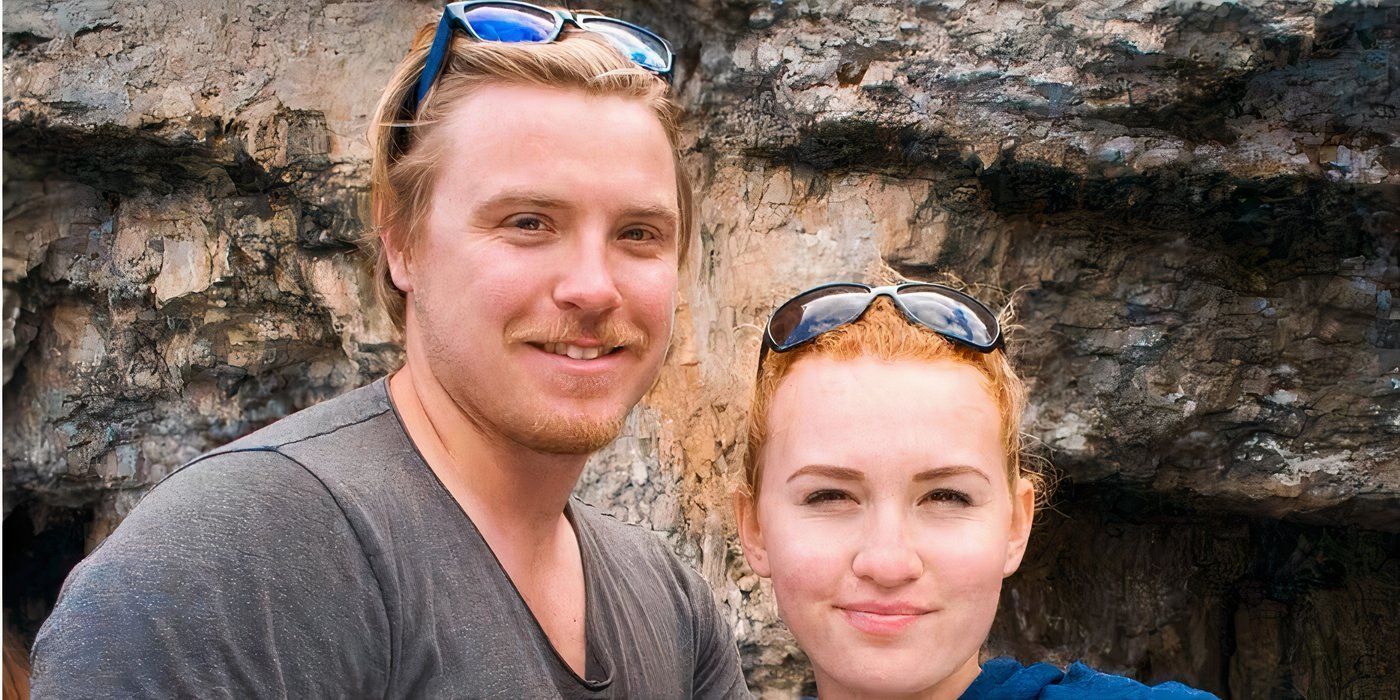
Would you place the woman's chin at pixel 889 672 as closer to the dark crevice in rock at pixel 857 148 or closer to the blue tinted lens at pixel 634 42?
the blue tinted lens at pixel 634 42

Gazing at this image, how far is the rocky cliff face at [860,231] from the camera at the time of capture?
9.61ft

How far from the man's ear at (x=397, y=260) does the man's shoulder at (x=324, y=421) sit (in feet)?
0.45

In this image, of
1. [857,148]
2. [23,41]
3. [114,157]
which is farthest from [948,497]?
[23,41]

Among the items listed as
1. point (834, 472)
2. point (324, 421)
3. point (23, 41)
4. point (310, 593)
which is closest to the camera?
point (310, 593)

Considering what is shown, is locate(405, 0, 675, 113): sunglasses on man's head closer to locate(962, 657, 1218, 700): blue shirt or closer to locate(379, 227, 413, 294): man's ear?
locate(379, 227, 413, 294): man's ear

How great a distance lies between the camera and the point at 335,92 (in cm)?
338

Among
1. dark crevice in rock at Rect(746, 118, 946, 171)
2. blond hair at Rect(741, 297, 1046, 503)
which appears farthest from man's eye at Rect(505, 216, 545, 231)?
dark crevice in rock at Rect(746, 118, 946, 171)

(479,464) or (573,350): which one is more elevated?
(573,350)

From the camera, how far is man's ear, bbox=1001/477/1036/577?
4.44ft

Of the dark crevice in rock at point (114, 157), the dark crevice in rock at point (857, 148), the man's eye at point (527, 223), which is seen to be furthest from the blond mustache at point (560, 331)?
the dark crevice in rock at point (114, 157)

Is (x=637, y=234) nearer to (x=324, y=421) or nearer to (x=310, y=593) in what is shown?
(x=324, y=421)

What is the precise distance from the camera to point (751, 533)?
142 centimetres

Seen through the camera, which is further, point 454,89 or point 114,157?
point 114,157

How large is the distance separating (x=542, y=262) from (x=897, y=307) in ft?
1.46
